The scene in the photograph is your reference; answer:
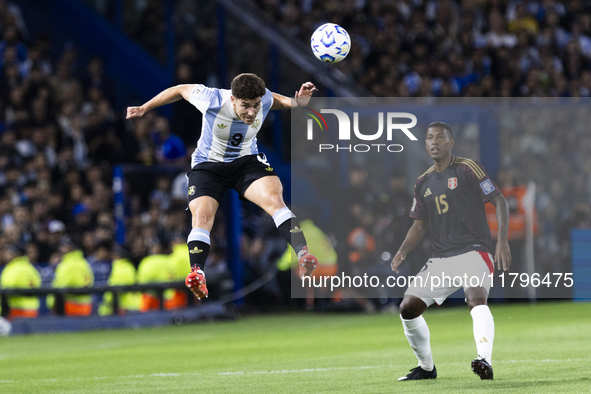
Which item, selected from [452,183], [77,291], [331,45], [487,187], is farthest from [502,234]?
[77,291]

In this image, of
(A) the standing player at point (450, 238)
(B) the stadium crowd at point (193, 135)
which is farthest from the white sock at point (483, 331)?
(B) the stadium crowd at point (193, 135)

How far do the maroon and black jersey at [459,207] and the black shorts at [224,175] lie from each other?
1.53m

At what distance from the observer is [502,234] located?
7.90 metres

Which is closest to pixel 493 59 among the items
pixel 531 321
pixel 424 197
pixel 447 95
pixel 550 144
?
pixel 447 95

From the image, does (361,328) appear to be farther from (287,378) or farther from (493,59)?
(493,59)

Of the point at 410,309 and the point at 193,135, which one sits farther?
the point at 193,135

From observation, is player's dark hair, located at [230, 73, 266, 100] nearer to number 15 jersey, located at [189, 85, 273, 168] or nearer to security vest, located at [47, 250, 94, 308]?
number 15 jersey, located at [189, 85, 273, 168]

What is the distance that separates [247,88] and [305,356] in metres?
4.02

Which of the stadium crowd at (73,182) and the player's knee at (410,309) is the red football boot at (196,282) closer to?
the player's knee at (410,309)

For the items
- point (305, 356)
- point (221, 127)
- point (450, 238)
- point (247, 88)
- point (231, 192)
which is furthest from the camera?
point (231, 192)

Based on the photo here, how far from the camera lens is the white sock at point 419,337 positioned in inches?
316

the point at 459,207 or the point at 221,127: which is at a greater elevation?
the point at 221,127

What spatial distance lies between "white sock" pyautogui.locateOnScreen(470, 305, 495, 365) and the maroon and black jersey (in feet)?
1.79

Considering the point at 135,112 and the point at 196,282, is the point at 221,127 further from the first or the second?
the point at 196,282
